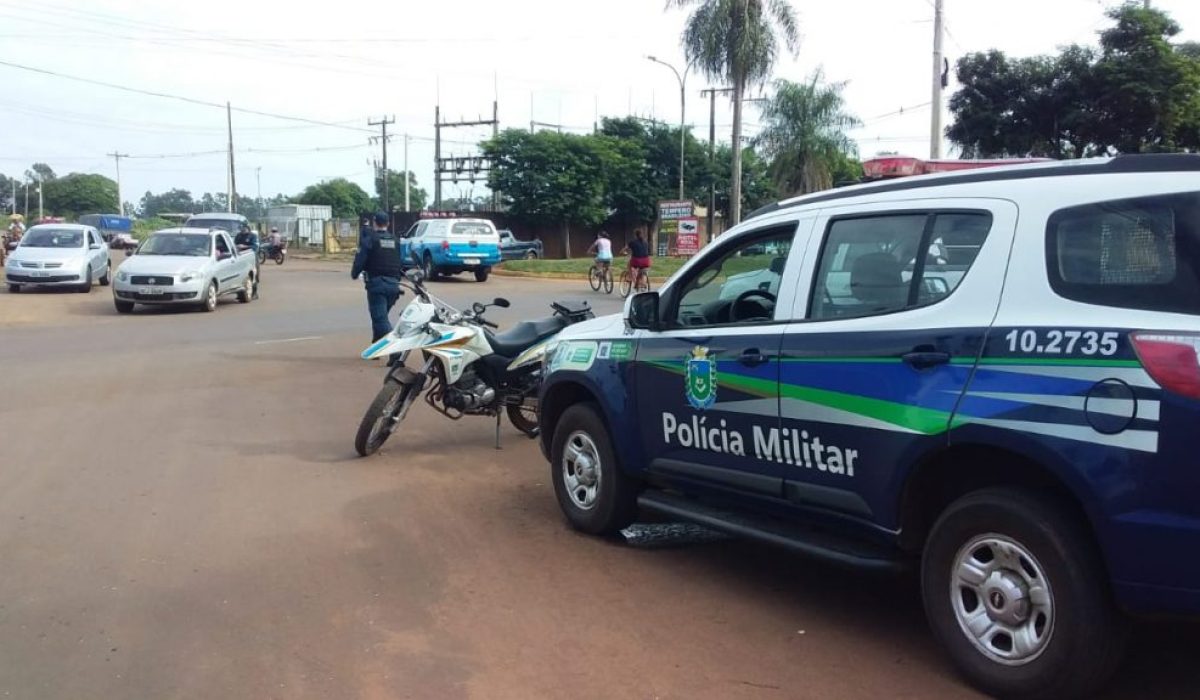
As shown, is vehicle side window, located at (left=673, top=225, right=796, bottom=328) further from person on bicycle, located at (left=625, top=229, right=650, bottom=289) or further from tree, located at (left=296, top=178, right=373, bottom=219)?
tree, located at (left=296, top=178, right=373, bottom=219)

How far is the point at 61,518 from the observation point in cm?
643

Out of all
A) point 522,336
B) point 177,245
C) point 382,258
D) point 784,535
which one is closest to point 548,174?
point 177,245

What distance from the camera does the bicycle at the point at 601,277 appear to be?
85.6 feet

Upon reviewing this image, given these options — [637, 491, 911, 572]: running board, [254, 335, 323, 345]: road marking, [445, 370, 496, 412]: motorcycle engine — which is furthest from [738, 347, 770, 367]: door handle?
[254, 335, 323, 345]: road marking

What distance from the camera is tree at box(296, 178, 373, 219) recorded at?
105 m

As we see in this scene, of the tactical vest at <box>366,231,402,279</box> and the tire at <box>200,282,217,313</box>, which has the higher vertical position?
the tactical vest at <box>366,231,402,279</box>

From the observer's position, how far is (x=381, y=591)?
5.22m

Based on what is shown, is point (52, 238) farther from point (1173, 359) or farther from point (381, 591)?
point (1173, 359)

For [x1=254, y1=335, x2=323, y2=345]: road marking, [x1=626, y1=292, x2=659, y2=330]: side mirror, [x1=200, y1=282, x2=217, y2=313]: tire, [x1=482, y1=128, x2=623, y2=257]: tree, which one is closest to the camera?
[x1=626, y1=292, x2=659, y2=330]: side mirror

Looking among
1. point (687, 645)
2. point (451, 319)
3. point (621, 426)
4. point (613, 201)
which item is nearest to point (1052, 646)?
point (687, 645)

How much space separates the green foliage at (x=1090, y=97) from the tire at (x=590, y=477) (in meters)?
22.8

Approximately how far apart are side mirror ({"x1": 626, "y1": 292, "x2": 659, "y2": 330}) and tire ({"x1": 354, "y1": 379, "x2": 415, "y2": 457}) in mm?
2732

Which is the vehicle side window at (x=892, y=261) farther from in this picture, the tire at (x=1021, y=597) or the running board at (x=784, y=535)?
the running board at (x=784, y=535)

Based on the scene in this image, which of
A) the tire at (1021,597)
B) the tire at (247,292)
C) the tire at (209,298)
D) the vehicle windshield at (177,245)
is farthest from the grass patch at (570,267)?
the tire at (1021,597)
